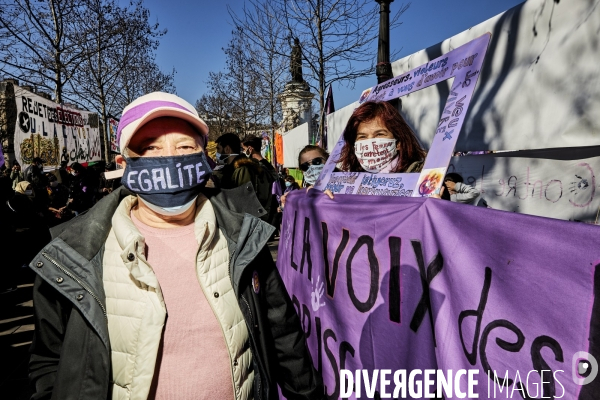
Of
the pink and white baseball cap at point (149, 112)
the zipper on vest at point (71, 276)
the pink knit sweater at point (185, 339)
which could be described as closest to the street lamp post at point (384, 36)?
the pink and white baseball cap at point (149, 112)

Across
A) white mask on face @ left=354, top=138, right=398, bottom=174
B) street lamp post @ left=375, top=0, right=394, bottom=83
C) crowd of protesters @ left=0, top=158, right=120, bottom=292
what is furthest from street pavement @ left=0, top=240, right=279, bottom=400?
street lamp post @ left=375, top=0, right=394, bottom=83

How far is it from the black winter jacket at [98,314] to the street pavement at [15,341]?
2647 mm

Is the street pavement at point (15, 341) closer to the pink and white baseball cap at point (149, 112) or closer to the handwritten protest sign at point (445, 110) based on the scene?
the pink and white baseball cap at point (149, 112)

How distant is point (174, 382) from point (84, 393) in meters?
0.28

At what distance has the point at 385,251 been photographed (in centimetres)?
186

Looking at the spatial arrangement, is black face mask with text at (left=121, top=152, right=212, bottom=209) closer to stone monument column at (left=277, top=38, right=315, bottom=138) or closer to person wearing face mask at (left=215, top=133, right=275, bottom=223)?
person wearing face mask at (left=215, top=133, right=275, bottom=223)

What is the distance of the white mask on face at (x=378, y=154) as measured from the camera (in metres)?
2.47

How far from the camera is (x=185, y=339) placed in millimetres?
1404

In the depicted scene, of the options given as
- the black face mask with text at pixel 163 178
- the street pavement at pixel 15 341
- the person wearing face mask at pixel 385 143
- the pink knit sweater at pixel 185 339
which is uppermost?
the person wearing face mask at pixel 385 143

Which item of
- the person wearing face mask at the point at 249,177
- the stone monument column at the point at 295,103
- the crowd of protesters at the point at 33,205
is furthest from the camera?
the stone monument column at the point at 295,103

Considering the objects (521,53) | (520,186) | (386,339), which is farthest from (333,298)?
(521,53)

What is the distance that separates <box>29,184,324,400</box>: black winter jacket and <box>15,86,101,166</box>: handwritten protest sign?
31.6 feet

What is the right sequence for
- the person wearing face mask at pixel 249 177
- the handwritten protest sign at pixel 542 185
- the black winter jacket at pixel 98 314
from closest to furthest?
the black winter jacket at pixel 98 314 → the handwritten protest sign at pixel 542 185 → the person wearing face mask at pixel 249 177

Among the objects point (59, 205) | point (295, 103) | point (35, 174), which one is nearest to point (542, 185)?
point (59, 205)
